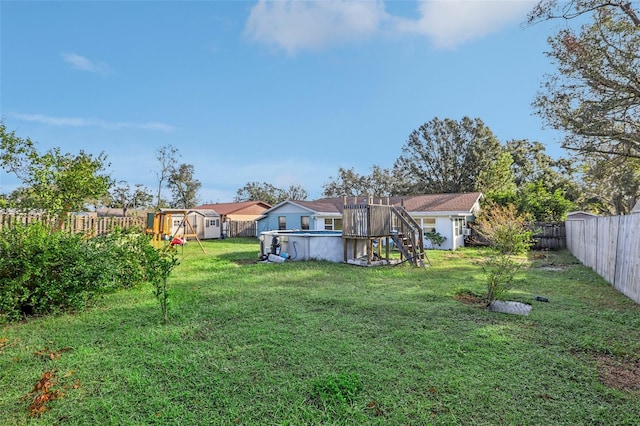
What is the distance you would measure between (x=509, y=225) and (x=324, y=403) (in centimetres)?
1019

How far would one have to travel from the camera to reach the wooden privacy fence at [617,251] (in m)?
6.08

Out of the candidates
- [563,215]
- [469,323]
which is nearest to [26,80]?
[469,323]

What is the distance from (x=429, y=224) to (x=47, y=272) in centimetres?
1691

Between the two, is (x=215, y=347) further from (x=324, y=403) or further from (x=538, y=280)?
(x=538, y=280)

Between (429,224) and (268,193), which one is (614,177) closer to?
(429,224)

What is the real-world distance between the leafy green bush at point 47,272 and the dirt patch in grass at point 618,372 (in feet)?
18.8

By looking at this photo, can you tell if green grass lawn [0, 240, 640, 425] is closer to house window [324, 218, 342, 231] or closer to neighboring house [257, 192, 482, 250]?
neighboring house [257, 192, 482, 250]

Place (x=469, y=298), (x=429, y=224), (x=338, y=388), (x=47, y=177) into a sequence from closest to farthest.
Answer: (x=338, y=388) → (x=469, y=298) → (x=47, y=177) → (x=429, y=224)

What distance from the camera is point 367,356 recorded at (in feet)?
11.8

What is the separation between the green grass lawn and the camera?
2.61 metres

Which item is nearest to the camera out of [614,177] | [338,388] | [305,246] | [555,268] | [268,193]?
[338,388]

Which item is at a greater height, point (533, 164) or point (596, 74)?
point (533, 164)

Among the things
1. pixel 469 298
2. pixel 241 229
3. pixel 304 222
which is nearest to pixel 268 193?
pixel 241 229

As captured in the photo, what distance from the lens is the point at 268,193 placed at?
48281 millimetres
